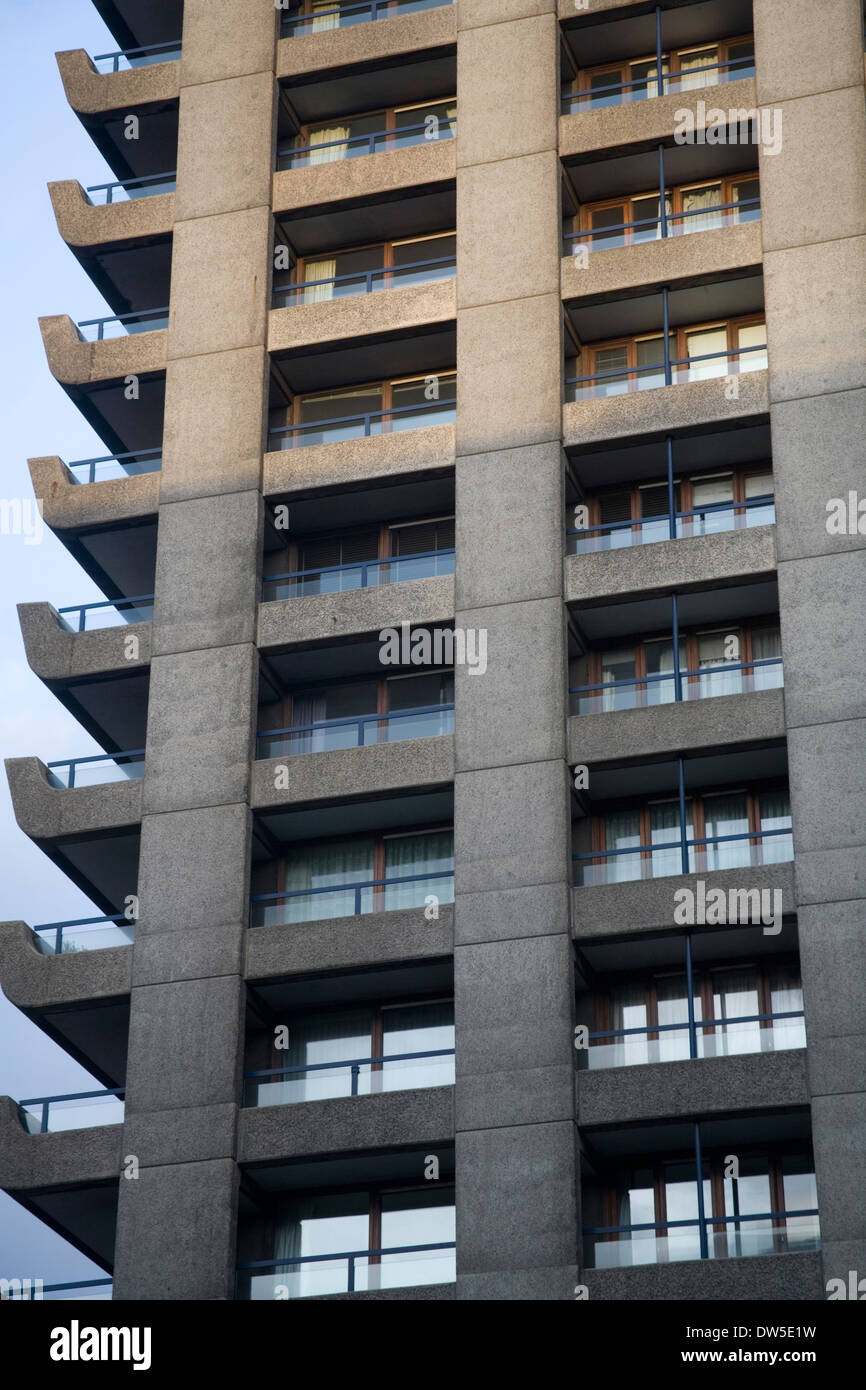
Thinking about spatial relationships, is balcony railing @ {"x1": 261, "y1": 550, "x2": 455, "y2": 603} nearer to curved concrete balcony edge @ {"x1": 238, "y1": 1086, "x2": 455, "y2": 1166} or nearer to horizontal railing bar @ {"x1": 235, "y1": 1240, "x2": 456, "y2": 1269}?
curved concrete balcony edge @ {"x1": 238, "y1": 1086, "x2": 455, "y2": 1166}

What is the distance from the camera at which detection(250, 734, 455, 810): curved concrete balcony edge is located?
39.7 meters

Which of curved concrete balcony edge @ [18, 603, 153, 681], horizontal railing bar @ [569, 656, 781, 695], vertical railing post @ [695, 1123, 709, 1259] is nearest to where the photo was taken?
vertical railing post @ [695, 1123, 709, 1259]

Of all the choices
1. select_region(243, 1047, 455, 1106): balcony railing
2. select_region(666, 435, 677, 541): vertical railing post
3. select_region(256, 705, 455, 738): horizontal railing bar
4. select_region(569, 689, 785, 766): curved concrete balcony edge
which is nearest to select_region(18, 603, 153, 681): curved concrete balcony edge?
select_region(256, 705, 455, 738): horizontal railing bar

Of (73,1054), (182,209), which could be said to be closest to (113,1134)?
(73,1054)

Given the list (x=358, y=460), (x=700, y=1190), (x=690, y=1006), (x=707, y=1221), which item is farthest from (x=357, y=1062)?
(x=358, y=460)

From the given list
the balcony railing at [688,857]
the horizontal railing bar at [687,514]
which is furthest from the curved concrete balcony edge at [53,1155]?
the horizontal railing bar at [687,514]

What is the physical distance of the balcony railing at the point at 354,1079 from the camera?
122ft

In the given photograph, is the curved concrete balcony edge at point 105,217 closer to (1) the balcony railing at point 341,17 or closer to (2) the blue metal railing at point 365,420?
(1) the balcony railing at point 341,17

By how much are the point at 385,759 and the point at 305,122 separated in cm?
1704

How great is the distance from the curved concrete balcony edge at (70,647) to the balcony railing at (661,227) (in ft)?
39.6

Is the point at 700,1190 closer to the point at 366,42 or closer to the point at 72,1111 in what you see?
the point at 72,1111

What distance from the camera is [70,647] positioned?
4391cm

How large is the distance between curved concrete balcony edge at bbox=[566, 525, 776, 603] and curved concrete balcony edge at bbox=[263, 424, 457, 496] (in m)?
3.97

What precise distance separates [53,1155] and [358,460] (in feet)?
49.2
